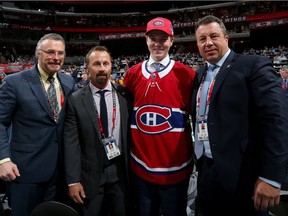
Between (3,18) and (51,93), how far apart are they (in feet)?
102

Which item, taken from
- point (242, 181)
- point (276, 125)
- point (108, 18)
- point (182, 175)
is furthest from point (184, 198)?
point (108, 18)

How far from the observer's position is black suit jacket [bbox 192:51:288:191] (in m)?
1.51

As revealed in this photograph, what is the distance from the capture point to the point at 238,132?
163cm

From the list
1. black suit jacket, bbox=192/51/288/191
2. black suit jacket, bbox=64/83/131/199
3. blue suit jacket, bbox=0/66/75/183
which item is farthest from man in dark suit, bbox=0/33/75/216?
black suit jacket, bbox=192/51/288/191

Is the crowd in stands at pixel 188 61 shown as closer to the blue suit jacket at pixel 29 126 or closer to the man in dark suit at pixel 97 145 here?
the man in dark suit at pixel 97 145

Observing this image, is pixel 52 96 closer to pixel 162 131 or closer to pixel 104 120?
pixel 104 120

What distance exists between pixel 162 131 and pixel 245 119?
0.57m

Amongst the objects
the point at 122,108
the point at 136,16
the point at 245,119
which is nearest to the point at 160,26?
the point at 122,108

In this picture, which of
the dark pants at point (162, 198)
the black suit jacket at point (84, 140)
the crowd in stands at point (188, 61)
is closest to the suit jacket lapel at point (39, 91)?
the black suit jacket at point (84, 140)

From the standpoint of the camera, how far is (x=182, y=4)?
31641 mm

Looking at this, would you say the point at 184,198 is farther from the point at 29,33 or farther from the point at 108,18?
the point at 108,18

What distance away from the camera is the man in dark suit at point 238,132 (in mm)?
1501

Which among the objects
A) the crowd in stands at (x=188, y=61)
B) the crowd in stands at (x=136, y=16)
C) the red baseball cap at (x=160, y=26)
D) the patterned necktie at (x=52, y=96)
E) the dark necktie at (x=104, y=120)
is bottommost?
the dark necktie at (x=104, y=120)

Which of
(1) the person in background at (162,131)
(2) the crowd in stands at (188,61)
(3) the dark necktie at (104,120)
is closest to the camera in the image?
(1) the person in background at (162,131)
